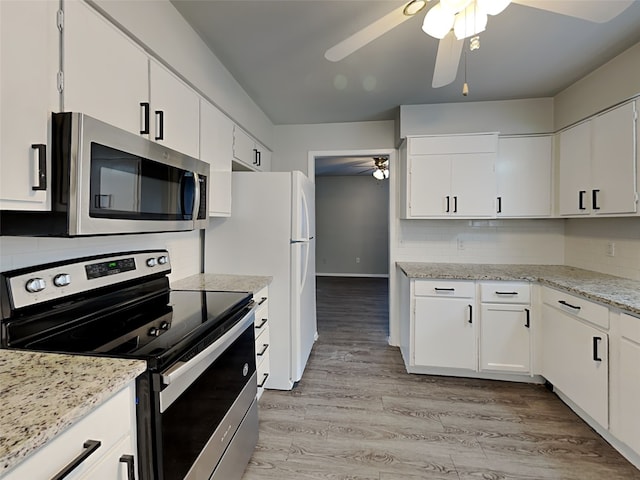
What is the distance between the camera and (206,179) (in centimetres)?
181

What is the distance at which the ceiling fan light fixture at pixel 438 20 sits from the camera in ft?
4.24

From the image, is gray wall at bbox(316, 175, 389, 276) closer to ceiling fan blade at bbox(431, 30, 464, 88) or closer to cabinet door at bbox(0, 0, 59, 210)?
ceiling fan blade at bbox(431, 30, 464, 88)

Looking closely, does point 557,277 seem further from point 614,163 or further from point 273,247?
point 273,247

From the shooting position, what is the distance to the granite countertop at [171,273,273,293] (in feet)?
6.66

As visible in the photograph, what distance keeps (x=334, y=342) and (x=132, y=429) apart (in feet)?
9.10

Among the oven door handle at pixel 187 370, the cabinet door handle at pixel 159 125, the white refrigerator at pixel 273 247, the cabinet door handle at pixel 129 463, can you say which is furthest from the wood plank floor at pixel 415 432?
the cabinet door handle at pixel 159 125

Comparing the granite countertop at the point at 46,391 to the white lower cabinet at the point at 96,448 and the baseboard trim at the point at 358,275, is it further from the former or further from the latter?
the baseboard trim at the point at 358,275

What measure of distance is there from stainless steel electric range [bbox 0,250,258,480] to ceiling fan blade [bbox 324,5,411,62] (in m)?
1.35

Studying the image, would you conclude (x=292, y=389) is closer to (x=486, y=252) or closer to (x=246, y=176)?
(x=246, y=176)

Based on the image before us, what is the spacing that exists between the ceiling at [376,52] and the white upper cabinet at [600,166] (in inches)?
17.5

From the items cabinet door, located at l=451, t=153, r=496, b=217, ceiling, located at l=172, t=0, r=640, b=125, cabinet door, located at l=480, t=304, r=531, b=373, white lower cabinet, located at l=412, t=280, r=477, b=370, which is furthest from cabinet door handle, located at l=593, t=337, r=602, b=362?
ceiling, located at l=172, t=0, r=640, b=125

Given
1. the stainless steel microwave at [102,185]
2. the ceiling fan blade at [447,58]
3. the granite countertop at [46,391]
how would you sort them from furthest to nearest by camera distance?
the ceiling fan blade at [447,58] < the stainless steel microwave at [102,185] < the granite countertop at [46,391]

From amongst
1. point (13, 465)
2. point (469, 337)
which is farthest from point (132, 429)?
point (469, 337)

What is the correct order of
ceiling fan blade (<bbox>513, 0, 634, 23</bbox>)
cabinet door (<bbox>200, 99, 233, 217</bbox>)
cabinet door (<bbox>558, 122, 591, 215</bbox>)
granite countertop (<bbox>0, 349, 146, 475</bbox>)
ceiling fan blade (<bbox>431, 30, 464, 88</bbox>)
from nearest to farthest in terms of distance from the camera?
granite countertop (<bbox>0, 349, 146, 475</bbox>)
ceiling fan blade (<bbox>513, 0, 634, 23</bbox>)
ceiling fan blade (<bbox>431, 30, 464, 88</bbox>)
cabinet door (<bbox>200, 99, 233, 217</bbox>)
cabinet door (<bbox>558, 122, 591, 215</bbox>)
